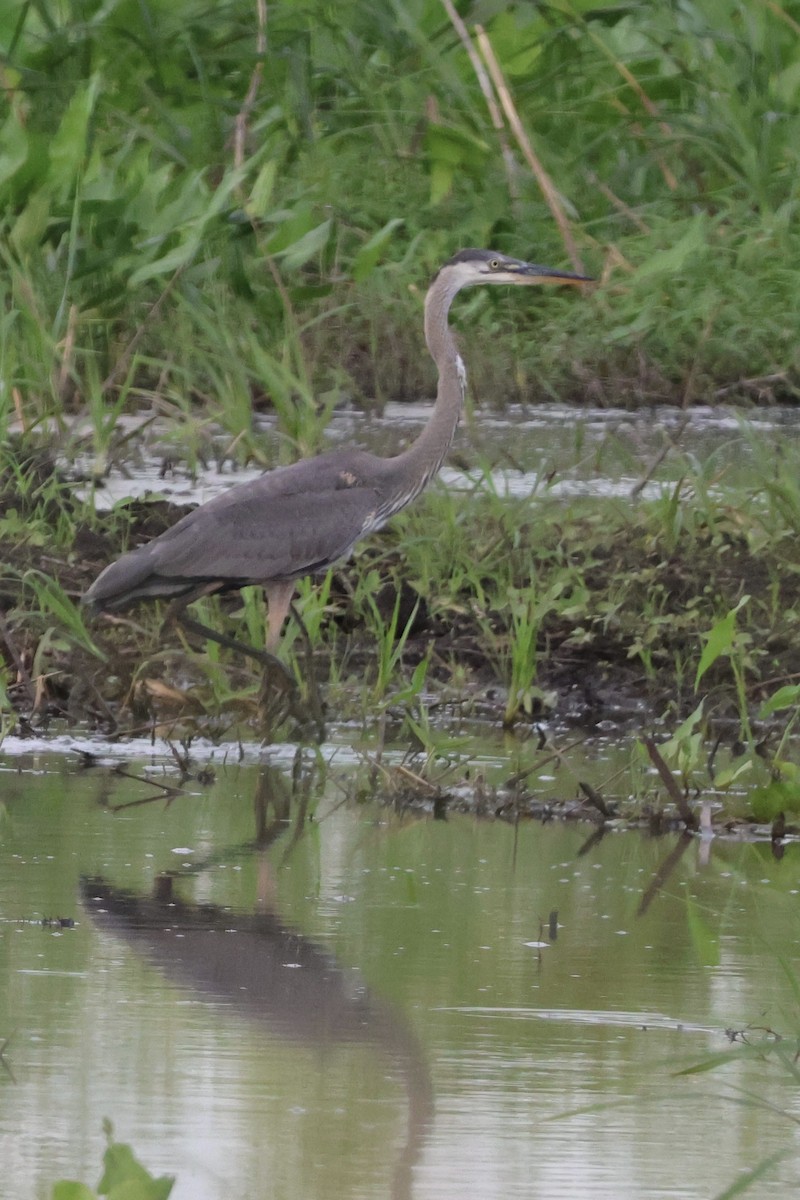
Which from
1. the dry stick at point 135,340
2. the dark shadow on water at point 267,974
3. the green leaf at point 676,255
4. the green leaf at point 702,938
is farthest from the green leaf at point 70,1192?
the green leaf at point 676,255

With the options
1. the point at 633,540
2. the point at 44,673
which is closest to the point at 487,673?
the point at 633,540

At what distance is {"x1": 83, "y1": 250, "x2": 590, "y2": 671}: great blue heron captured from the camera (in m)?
6.25

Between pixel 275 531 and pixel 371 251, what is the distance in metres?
2.38

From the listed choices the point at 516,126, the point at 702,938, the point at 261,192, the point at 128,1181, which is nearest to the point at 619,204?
the point at 516,126

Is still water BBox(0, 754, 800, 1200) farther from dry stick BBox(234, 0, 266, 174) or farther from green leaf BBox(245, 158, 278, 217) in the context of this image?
dry stick BBox(234, 0, 266, 174)

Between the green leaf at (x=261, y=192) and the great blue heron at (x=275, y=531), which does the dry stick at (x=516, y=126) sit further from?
the great blue heron at (x=275, y=531)

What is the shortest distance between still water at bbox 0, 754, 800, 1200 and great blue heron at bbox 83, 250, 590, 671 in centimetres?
91

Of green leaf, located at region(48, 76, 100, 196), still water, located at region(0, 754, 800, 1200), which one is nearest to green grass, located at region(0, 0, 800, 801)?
green leaf, located at region(48, 76, 100, 196)

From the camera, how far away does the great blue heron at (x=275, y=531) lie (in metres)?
6.25

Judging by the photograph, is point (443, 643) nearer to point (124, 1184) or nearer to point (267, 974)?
point (267, 974)

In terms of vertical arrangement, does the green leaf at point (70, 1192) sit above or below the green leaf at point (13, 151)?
below

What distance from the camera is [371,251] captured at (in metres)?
8.66

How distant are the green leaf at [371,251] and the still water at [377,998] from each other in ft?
11.2

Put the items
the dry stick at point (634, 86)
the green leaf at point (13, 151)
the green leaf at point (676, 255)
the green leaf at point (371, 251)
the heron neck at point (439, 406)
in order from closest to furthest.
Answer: the heron neck at point (439, 406) < the green leaf at point (371, 251) < the green leaf at point (13, 151) < the green leaf at point (676, 255) < the dry stick at point (634, 86)
